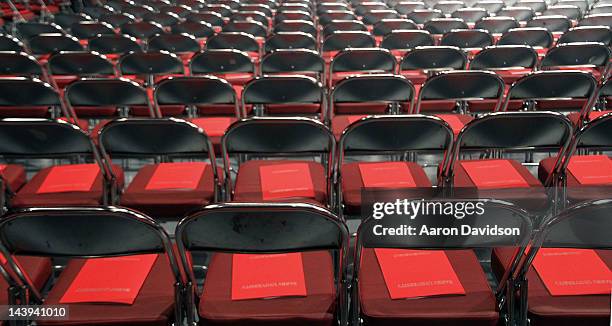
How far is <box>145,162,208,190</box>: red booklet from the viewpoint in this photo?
9.68ft

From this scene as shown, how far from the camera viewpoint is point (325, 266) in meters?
2.20

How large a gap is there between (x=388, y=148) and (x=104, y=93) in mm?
1904

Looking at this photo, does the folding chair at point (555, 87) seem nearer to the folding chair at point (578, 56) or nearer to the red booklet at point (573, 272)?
the folding chair at point (578, 56)

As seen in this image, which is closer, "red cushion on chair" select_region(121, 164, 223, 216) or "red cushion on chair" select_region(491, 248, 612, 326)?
"red cushion on chair" select_region(491, 248, 612, 326)

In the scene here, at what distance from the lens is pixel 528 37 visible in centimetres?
570

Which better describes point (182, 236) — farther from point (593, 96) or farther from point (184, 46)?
point (184, 46)

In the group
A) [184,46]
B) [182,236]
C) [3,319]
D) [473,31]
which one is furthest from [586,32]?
[3,319]

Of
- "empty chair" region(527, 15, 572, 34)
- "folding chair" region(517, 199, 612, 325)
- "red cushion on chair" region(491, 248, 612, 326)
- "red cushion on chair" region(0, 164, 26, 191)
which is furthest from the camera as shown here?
"empty chair" region(527, 15, 572, 34)

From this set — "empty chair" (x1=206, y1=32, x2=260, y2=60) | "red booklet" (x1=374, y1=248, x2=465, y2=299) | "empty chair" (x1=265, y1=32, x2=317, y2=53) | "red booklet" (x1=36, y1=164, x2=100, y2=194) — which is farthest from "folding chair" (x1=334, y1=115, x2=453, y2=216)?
"empty chair" (x1=206, y1=32, x2=260, y2=60)

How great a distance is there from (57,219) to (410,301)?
115 cm

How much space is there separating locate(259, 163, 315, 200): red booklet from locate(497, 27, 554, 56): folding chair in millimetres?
3380

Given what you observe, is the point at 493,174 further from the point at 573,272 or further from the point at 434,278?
the point at 434,278

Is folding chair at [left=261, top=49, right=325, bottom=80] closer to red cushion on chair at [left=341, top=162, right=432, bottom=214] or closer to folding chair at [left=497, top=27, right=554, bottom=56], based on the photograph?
red cushion on chair at [left=341, top=162, right=432, bottom=214]

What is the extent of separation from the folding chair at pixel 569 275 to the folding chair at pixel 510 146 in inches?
28.0
